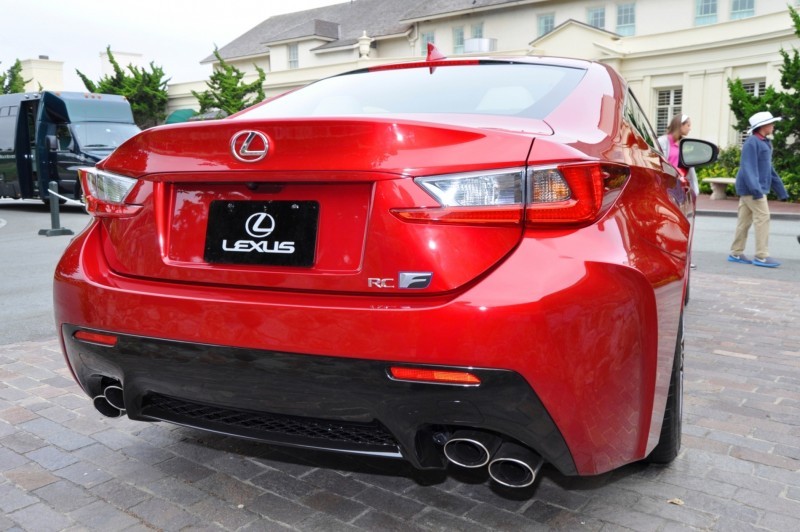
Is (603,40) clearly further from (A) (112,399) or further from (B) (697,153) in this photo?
(A) (112,399)

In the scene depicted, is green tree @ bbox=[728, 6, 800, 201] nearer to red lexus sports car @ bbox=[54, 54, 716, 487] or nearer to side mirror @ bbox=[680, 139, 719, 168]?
side mirror @ bbox=[680, 139, 719, 168]

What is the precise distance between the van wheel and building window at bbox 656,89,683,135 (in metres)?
31.7

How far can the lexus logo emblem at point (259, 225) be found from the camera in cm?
217

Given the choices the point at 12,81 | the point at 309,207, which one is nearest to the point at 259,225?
the point at 309,207

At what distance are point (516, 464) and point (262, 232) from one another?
3.29 feet

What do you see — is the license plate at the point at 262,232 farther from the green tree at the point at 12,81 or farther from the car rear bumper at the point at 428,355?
the green tree at the point at 12,81

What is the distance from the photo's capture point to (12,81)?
53969 millimetres

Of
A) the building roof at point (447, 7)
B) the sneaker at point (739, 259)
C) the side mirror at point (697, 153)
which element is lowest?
the sneaker at point (739, 259)

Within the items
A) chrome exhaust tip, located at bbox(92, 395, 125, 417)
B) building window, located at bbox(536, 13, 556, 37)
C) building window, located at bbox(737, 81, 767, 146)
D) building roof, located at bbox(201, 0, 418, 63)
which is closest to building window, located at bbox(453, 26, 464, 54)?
building roof, located at bbox(201, 0, 418, 63)

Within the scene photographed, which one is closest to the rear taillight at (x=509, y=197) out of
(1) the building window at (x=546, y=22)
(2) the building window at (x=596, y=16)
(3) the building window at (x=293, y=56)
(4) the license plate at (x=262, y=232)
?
(4) the license plate at (x=262, y=232)

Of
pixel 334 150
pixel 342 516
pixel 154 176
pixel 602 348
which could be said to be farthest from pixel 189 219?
pixel 602 348

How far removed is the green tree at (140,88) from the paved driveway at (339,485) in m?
46.2

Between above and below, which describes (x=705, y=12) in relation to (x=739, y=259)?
above

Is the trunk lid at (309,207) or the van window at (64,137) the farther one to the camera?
the van window at (64,137)
